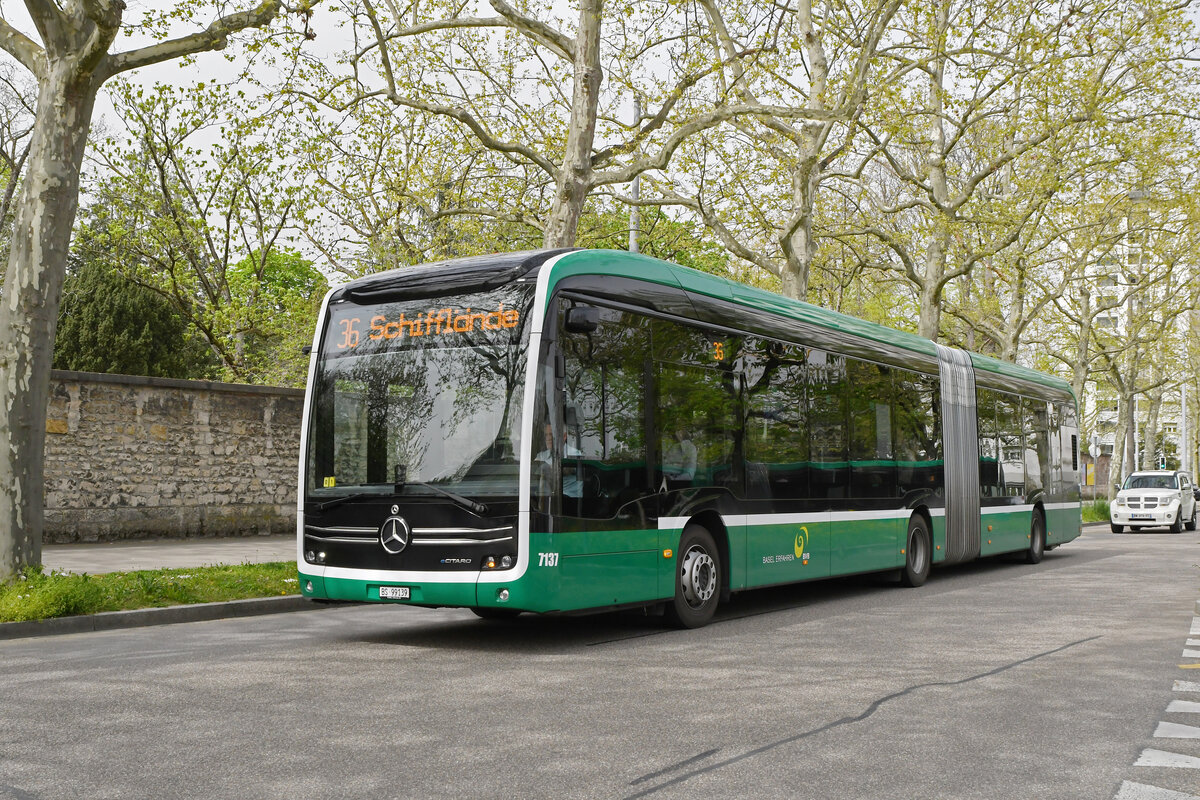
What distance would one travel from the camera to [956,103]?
24922 mm

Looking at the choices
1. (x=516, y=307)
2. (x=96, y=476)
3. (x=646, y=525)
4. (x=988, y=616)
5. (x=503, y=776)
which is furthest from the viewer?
(x=96, y=476)

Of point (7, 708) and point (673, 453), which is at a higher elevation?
point (673, 453)

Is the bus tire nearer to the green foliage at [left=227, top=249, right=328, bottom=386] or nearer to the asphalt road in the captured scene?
the asphalt road

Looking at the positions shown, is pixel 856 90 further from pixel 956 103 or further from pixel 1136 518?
pixel 1136 518

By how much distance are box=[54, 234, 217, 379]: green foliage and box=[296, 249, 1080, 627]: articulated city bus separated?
29.4 m

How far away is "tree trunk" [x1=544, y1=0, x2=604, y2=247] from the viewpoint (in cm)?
1639

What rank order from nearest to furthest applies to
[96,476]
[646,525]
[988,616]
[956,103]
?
1. [646,525]
2. [988,616]
3. [96,476]
4. [956,103]

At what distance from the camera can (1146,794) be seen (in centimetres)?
491

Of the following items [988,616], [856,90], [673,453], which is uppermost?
[856,90]

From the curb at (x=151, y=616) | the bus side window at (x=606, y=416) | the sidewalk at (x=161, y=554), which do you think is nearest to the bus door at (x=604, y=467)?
the bus side window at (x=606, y=416)

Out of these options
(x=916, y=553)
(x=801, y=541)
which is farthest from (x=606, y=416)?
(x=916, y=553)

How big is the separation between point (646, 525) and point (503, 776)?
4783 millimetres

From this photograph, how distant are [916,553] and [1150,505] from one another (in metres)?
22.1

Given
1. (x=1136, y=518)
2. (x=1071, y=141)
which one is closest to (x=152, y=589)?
(x=1071, y=141)
